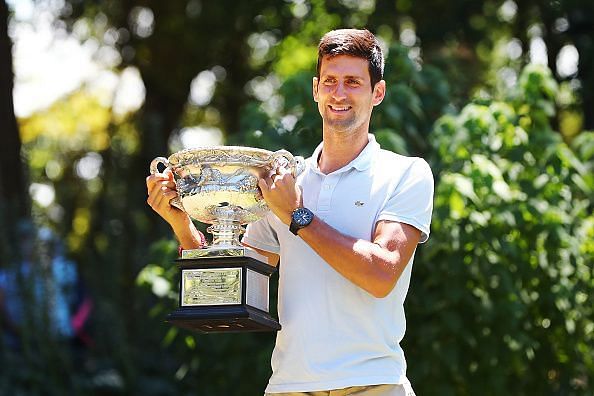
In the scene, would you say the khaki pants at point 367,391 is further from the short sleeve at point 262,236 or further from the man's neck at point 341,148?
the man's neck at point 341,148

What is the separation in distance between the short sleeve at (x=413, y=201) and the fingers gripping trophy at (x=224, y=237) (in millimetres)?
301

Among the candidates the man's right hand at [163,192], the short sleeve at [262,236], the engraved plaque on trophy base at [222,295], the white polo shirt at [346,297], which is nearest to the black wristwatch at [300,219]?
the white polo shirt at [346,297]

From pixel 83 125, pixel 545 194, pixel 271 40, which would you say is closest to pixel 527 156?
pixel 545 194

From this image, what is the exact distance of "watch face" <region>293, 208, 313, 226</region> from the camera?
3.37 metres

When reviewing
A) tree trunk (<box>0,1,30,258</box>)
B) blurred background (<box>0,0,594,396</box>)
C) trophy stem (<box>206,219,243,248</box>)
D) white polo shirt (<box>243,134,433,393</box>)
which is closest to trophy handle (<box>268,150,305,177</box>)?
white polo shirt (<box>243,134,433,393</box>)

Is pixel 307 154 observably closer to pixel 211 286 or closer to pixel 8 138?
pixel 211 286

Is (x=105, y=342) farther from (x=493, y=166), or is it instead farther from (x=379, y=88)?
(x=379, y=88)

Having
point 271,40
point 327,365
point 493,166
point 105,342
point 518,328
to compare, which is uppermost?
point 271,40

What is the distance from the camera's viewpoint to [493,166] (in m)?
6.25

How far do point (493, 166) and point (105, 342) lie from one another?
12.1 feet

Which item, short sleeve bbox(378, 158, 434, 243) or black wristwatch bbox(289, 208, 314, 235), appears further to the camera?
short sleeve bbox(378, 158, 434, 243)

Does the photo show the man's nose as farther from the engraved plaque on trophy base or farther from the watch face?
the engraved plaque on trophy base

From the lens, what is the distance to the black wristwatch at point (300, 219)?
3371 millimetres

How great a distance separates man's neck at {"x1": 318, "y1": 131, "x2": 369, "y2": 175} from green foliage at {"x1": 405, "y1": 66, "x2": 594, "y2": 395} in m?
2.45
